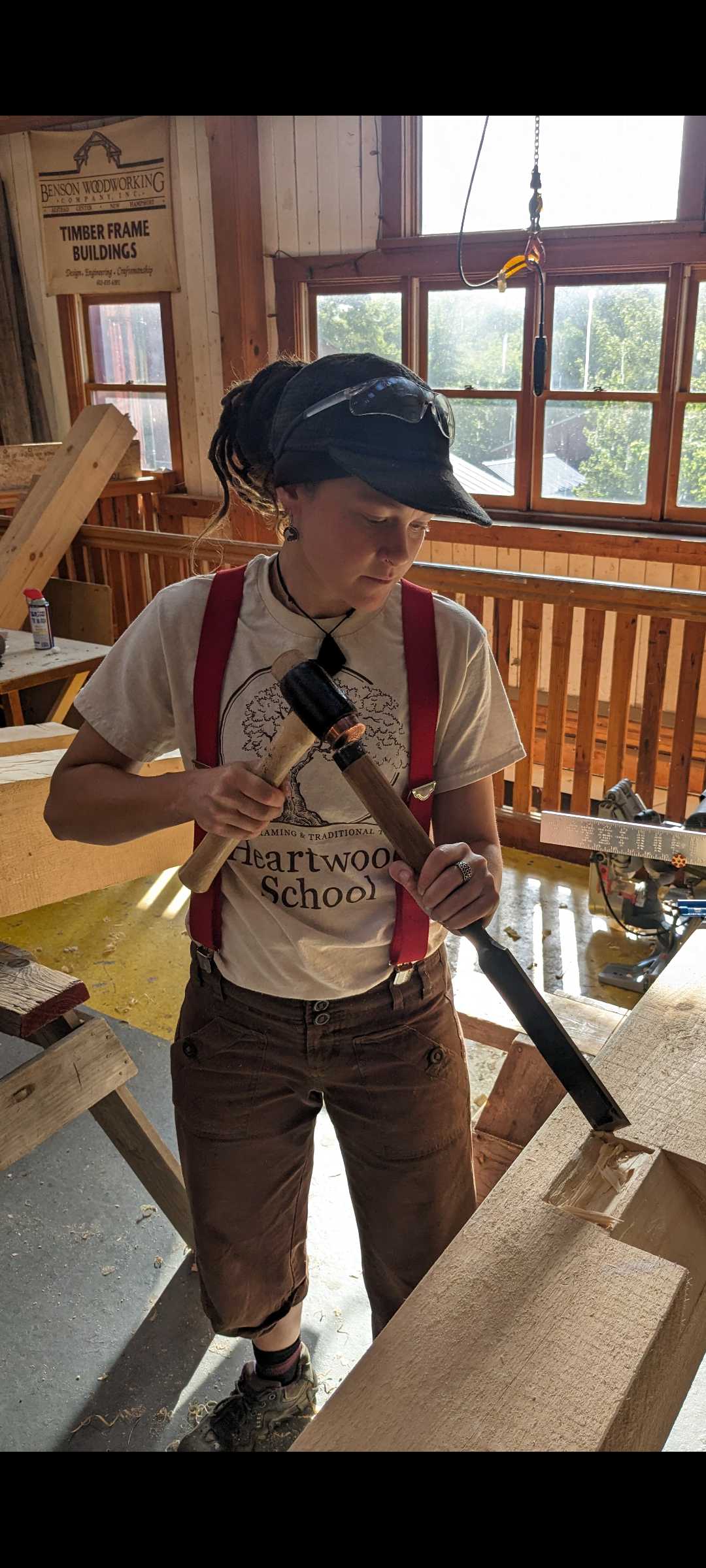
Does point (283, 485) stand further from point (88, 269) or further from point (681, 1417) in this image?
point (88, 269)

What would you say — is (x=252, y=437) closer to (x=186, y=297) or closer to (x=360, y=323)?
(x=360, y=323)

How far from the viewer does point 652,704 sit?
420 cm

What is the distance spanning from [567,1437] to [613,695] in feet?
11.9

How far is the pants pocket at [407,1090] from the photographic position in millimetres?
1425

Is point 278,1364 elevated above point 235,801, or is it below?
below

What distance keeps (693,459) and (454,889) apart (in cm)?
616

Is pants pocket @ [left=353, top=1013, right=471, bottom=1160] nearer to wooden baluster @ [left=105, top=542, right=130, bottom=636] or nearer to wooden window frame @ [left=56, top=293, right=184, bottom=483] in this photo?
wooden baluster @ [left=105, top=542, right=130, bottom=636]

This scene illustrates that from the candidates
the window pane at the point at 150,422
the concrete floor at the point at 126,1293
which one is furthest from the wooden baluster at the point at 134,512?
the concrete floor at the point at 126,1293

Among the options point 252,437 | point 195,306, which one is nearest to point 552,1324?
point 252,437

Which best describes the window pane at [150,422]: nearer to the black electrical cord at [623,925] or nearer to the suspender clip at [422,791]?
the black electrical cord at [623,925]

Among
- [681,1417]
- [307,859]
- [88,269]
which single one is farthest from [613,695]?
[88,269]

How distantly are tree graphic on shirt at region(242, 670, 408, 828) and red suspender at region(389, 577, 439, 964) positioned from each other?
2 cm

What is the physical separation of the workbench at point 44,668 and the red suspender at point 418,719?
112 inches

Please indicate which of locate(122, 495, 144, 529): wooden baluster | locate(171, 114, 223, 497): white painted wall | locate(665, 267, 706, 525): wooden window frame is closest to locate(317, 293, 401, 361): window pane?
locate(171, 114, 223, 497): white painted wall
